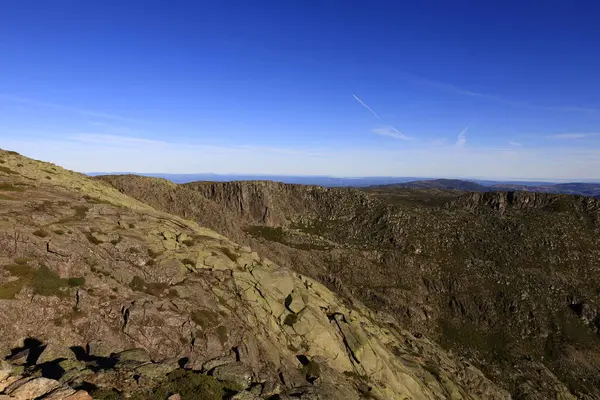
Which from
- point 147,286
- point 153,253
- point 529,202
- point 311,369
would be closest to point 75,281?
point 147,286

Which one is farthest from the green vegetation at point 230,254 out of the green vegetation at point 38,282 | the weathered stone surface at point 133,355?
the weathered stone surface at point 133,355

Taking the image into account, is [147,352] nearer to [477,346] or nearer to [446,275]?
[477,346]

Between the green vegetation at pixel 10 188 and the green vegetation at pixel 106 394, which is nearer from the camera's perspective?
the green vegetation at pixel 106 394

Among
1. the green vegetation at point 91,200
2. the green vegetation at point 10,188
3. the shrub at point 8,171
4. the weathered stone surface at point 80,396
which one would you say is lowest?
the weathered stone surface at point 80,396

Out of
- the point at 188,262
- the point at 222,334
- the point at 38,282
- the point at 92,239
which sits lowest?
the point at 222,334

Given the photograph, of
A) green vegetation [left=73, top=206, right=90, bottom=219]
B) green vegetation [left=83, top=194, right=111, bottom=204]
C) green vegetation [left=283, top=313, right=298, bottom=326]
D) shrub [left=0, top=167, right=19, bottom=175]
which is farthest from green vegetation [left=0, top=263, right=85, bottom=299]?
shrub [left=0, top=167, right=19, bottom=175]

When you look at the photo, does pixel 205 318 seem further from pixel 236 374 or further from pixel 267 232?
pixel 267 232

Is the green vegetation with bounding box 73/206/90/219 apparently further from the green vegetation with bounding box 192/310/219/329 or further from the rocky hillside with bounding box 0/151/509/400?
the green vegetation with bounding box 192/310/219/329

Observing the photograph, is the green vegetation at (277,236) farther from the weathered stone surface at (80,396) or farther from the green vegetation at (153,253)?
the weathered stone surface at (80,396)
